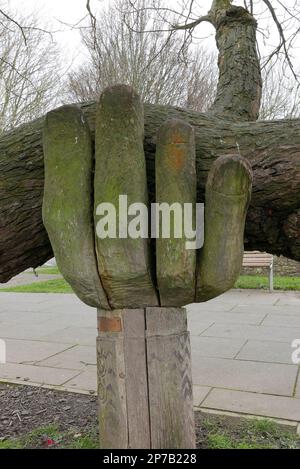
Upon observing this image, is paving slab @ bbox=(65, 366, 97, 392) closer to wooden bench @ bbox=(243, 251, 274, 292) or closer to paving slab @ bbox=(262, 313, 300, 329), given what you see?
paving slab @ bbox=(262, 313, 300, 329)

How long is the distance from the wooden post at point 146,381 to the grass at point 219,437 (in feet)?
2.75

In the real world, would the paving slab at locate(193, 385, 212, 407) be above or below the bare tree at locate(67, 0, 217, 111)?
below

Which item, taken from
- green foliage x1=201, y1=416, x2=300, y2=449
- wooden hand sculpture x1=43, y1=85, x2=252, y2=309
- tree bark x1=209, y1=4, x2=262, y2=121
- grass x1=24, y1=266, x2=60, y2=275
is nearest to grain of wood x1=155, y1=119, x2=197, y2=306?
wooden hand sculpture x1=43, y1=85, x2=252, y2=309

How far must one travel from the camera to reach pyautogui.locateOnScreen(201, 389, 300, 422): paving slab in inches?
120

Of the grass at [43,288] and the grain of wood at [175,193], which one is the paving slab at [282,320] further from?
the grass at [43,288]

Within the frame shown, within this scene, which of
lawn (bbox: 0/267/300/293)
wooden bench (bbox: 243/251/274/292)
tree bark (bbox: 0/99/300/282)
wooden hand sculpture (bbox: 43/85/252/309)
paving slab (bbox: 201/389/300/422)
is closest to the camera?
wooden hand sculpture (bbox: 43/85/252/309)

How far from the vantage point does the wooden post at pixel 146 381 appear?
6.02 ft

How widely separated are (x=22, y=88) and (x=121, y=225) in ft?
38.1

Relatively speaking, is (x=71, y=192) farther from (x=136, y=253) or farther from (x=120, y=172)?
(x=136, y=253)

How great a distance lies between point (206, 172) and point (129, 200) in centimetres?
39

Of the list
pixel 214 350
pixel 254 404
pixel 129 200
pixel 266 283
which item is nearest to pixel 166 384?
pixel 129 200

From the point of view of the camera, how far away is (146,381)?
6.03ft

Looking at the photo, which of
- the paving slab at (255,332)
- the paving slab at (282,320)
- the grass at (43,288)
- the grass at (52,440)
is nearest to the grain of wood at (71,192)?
the grass at (52,440)

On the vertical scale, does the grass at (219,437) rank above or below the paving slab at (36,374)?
above
